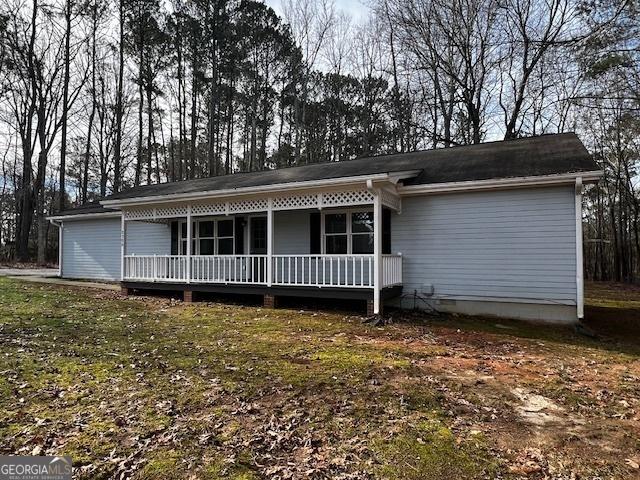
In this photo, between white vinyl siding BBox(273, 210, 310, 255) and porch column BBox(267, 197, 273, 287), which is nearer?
porch column BBox(267, 197, 273, 287)

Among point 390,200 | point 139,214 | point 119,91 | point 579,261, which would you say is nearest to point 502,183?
point 579,261

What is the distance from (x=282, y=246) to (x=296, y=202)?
240 centimetres

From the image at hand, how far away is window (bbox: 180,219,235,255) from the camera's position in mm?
12805

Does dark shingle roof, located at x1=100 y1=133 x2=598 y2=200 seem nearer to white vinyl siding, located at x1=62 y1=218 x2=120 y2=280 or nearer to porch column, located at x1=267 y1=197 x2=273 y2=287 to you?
porch column, located at x1=267 y1=197 x2=273 y2=287

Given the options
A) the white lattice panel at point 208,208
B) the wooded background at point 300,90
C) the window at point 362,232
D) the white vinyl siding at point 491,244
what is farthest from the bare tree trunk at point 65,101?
the white vinyl siding at point 491,244

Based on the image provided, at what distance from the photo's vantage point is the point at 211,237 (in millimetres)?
13141

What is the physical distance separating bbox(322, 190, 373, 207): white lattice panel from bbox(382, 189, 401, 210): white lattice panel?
425 millimetres


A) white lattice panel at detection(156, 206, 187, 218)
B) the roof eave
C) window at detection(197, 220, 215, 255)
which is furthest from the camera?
the roof eave

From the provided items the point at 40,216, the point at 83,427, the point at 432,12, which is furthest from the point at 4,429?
the point at 40,216

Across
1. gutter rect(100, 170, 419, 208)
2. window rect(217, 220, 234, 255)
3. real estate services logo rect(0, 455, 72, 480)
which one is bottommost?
real estate services logo rect(0, 455, 72, 480)

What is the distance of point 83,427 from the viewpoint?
3.54m

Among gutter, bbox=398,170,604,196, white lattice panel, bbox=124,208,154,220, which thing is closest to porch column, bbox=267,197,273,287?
gutter, bbox=398,170,604,196

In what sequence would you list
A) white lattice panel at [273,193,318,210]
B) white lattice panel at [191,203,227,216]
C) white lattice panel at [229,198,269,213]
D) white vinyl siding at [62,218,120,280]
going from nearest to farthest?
white lattice panel at [273,193,318,210] → white lattice panel at [229,198,269,213] → white lattice panel at [191,203,227,216] → white vinyl siding at [62,218,120,280]

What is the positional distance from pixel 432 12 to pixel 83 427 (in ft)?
74.1
